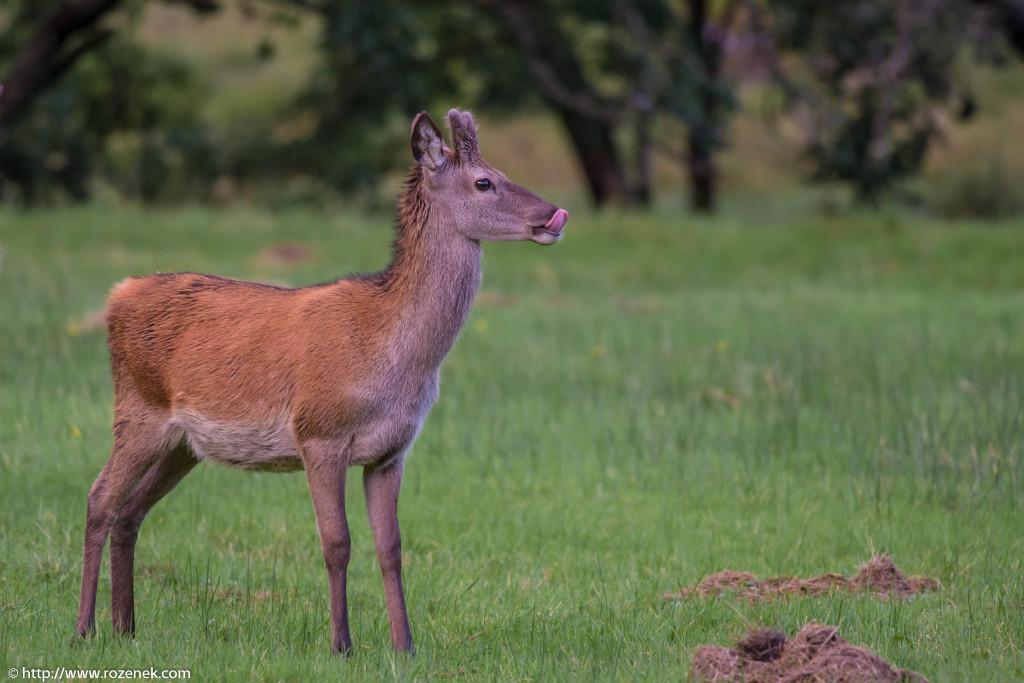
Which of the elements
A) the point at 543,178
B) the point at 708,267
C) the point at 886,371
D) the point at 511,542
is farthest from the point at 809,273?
the point at 543,178

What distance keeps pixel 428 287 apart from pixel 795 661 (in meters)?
2.13

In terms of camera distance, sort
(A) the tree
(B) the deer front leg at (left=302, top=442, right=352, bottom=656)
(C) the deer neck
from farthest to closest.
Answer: (A) the tree → (C) the deer neck → (B) the deer front leg at (left=302, top=442, right=352, bottom=656)

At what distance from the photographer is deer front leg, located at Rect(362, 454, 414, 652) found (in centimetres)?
522

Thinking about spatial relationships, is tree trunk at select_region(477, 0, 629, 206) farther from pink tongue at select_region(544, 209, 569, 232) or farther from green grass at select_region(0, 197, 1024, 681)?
pink tongue at select_region(544, 209, 569, 232)

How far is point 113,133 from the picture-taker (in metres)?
29.0

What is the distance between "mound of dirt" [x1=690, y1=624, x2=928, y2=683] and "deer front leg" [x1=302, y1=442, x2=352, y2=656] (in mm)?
1476

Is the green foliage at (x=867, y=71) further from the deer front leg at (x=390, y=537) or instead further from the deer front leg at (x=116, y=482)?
the deer front leg at (x=116, y=482)

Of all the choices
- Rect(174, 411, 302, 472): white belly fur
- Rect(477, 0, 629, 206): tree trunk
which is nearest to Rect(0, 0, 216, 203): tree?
Rect(477, 0, 629, 206): tree trunk

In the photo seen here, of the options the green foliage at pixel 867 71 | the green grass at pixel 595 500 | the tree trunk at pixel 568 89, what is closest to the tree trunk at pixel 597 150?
the tree trunk at pixel 568 89

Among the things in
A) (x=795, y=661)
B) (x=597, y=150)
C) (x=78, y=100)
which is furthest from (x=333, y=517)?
(x=78, y=100)

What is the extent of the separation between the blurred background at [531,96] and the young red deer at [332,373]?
11.5 metres

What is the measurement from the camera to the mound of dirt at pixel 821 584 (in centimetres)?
610

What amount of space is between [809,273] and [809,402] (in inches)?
327

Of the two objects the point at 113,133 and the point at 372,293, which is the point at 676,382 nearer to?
the point at 372,293
